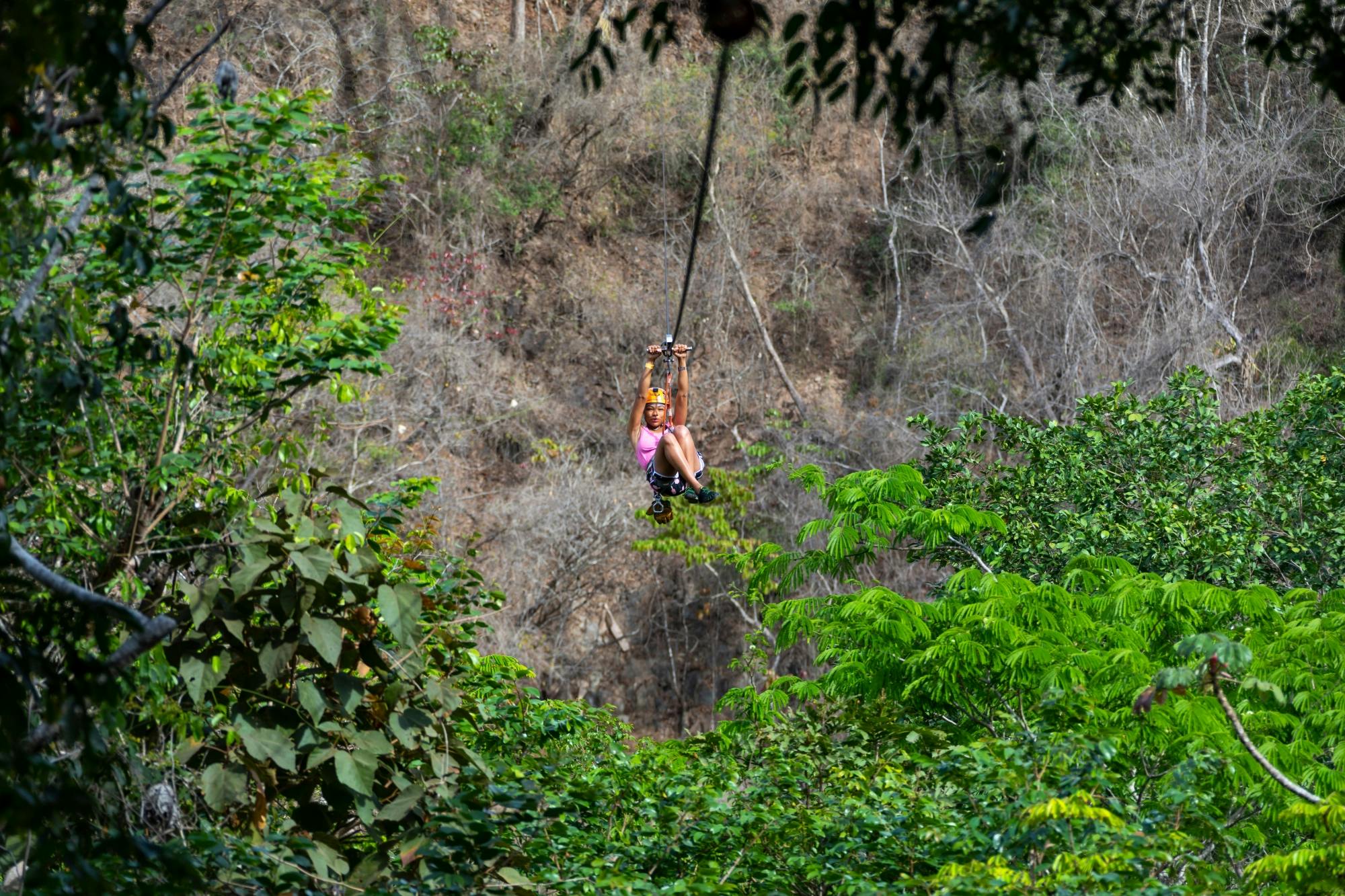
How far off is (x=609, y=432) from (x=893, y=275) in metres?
6.87

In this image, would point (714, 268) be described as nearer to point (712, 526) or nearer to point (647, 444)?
point (712, 526)

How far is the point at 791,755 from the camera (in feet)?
27.4

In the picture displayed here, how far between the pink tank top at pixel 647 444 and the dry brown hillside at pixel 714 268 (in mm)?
9851

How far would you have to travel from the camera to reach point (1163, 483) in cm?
1467

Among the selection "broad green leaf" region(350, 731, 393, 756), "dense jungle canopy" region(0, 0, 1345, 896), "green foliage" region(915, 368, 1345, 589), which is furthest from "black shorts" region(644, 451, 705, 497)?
"broad green leaf" region(350, 731, 393, 756)

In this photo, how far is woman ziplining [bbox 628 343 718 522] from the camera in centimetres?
1171

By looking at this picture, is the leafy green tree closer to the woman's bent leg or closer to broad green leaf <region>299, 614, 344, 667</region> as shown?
broad green leaf <region>299, 614, 344, 667</region>

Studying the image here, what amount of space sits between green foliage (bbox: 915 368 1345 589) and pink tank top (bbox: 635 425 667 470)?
Result: 345 cm

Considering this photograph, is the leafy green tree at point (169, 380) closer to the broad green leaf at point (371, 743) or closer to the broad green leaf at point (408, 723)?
the broad green leaf at point (371, 743)

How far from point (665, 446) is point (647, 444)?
0.32 m

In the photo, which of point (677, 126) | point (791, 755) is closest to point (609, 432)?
point (677, 126)

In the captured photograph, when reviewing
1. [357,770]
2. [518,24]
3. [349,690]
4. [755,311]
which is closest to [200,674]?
[349,690]

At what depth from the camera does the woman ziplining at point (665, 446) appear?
461 inches

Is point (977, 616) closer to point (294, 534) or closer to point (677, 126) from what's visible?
point (294, 534)
